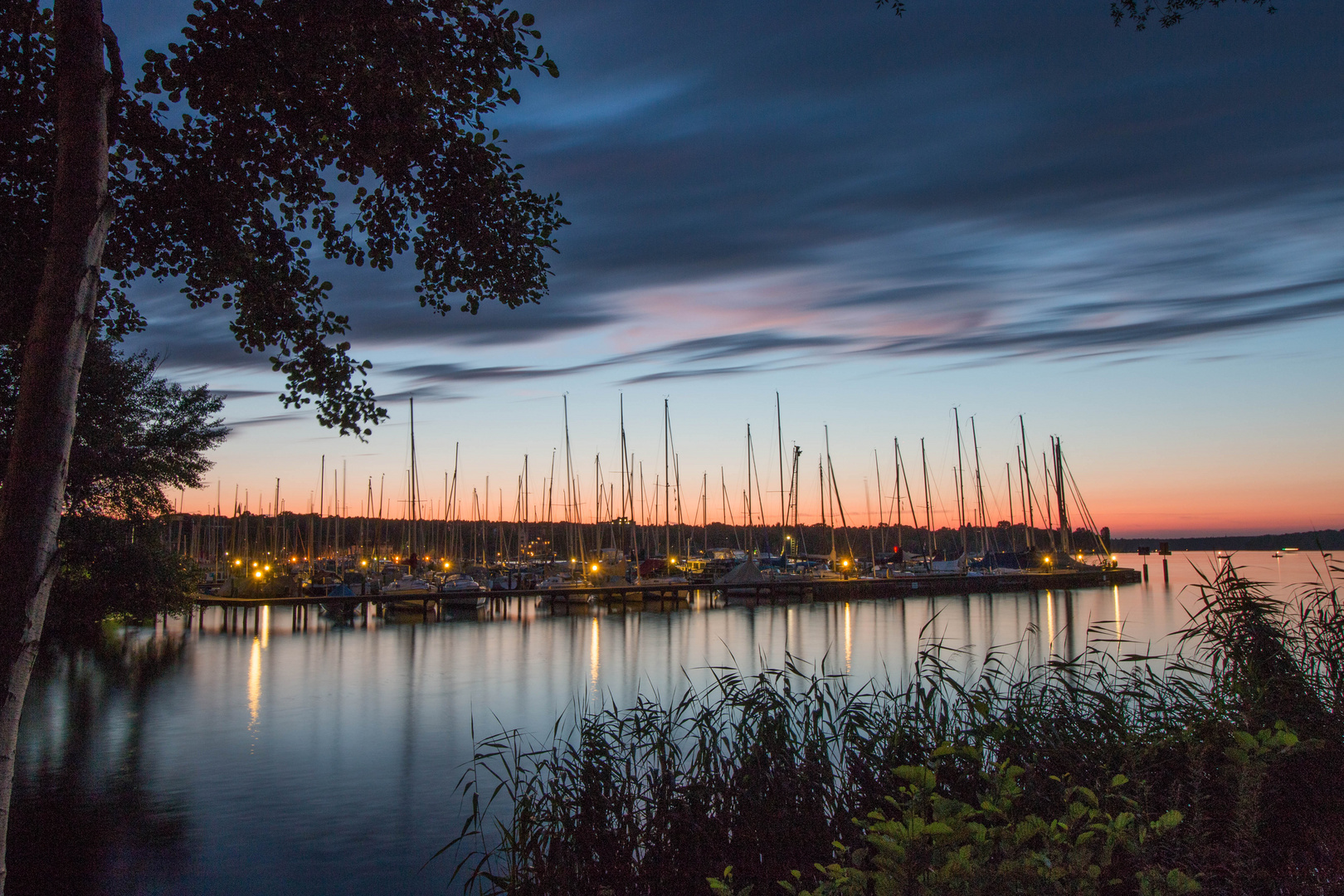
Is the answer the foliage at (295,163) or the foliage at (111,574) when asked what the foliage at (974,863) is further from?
the foliage at (111,574)

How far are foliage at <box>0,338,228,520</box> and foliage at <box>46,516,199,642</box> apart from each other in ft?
2.36

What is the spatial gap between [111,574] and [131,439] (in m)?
5.10

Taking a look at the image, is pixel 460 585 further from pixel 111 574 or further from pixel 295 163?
pixel 295 163

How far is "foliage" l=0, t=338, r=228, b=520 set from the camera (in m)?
25.3

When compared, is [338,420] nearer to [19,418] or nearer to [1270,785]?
[19,418]

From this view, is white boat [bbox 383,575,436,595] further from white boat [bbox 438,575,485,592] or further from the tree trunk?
the tree trunk

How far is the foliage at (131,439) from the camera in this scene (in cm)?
2534

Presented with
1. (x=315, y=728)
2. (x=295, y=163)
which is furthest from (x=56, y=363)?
(x=315, y=728)

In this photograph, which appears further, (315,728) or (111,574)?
(111,574)

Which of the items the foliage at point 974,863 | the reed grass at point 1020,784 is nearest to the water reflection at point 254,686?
the reed grass at point 1020,784

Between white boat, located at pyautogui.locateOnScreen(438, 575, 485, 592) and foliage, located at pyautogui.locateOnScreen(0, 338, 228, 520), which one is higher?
foliage, located at pyautogui.locateOnScreen(0, 338, 228, 520)

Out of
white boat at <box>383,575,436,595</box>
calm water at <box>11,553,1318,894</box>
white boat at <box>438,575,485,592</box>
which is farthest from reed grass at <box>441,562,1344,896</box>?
white boat at <box>438,575,485,592</box>

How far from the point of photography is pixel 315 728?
75.1 feet

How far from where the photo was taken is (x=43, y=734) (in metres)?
19.8
